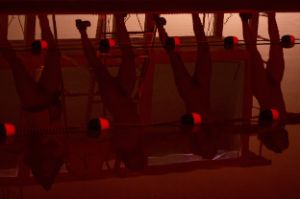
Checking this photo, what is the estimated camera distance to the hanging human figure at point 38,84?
47.3 inches

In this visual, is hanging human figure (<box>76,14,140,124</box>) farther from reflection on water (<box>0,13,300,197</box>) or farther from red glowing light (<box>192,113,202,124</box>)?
red glowing light (<box>192,113,202,124</box>)

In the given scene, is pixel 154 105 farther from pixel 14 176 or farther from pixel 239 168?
pixel 14 176

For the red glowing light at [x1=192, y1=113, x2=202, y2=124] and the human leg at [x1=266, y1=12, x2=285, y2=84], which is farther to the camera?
the human leg at [x1=266, y1=12, x2=285, y2=84]

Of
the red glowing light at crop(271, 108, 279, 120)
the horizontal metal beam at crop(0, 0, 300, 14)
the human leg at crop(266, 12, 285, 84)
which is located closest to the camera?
the horizontal metal beam at crop(0, 0, 300, 14)

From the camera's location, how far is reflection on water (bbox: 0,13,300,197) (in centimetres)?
103

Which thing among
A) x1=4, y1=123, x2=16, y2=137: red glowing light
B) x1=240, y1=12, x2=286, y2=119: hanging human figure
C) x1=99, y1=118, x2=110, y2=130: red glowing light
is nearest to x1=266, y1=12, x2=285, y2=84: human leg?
x1=240, y1=12, x2=286, y2=119: hanging human figure

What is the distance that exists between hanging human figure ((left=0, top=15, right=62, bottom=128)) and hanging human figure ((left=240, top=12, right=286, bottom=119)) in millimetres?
587

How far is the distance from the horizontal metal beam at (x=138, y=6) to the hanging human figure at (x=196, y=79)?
0.68 feet

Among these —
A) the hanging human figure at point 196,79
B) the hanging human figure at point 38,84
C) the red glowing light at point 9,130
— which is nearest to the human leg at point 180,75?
the hanging human figure at point 196,79

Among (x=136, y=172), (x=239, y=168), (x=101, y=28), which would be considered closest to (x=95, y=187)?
(x=136, y=172)

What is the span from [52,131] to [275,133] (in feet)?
1.93

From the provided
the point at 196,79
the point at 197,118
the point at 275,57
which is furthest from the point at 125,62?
the point at 275,57

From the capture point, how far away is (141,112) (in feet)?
4.21

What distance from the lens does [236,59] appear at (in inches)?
68.6
